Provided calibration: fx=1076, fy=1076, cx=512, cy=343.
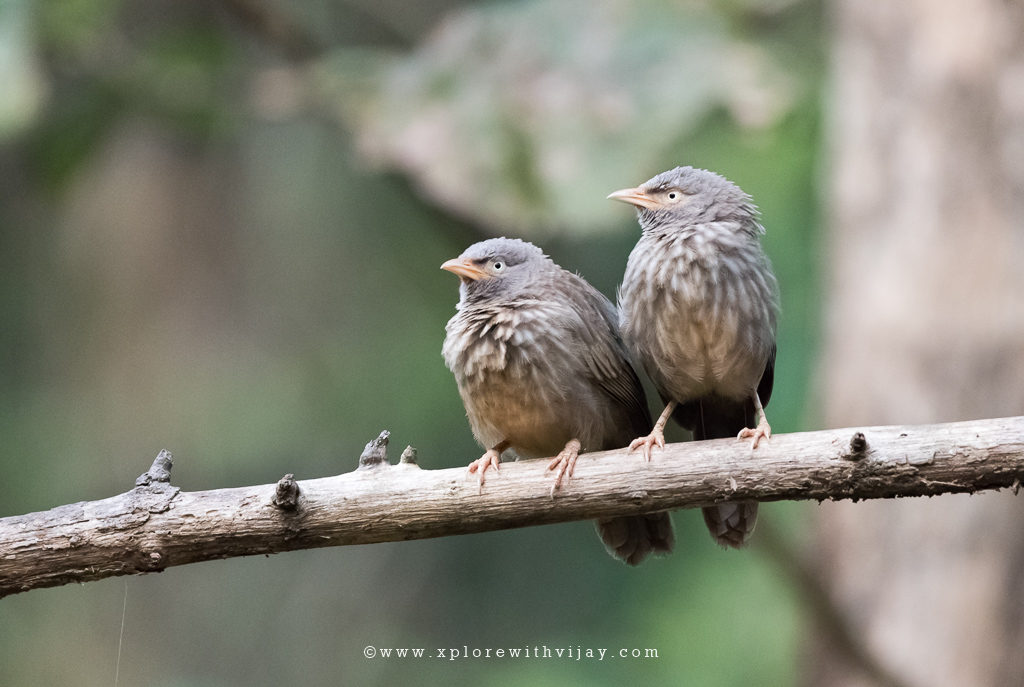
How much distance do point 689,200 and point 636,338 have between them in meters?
0.52

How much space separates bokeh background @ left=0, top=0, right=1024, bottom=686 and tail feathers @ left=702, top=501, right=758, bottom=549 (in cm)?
221

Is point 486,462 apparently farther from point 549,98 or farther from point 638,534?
point 549,98

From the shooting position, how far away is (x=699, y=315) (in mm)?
3613

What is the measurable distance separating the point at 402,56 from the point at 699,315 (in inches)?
139

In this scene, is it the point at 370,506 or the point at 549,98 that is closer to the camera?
the point at 370,506

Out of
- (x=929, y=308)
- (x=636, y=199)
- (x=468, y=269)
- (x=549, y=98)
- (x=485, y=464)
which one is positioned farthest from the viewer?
(x=549, y=98)

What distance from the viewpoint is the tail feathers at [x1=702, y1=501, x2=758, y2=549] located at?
3.71 metres

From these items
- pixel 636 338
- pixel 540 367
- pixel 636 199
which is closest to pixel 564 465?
pixel 540 367

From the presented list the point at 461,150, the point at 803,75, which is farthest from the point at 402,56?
the point at 803,75

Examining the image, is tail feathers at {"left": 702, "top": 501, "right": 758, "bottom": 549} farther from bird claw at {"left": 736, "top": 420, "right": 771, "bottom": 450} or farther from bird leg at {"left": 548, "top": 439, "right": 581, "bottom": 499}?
bird leg at {"left": 548, "top": 439, "right": 581, "bottom": 499}

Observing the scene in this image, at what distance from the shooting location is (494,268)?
402 centimetres

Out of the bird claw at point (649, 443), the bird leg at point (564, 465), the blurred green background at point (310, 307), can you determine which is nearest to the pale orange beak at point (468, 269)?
the bird leg at point (564, 465)

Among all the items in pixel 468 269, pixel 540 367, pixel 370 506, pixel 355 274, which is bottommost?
pixel 370 506

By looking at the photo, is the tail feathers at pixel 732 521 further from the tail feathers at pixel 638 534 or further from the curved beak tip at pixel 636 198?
the curved beak tip at pixel 636 198
